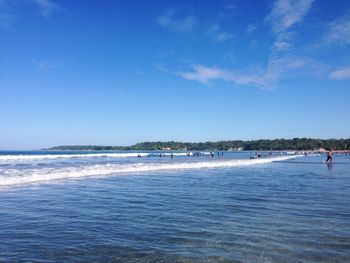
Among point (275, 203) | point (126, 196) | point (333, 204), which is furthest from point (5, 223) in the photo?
point (333, 204)

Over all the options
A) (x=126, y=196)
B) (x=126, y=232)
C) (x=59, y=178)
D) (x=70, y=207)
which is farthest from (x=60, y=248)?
(x=59, y=178)

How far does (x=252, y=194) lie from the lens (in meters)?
17.2

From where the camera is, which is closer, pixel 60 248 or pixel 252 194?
pixel 60 248

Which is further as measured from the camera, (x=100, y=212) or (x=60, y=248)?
(x=100, y=212)

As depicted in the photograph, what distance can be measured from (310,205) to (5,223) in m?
10.7

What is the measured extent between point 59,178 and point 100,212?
1522 cm

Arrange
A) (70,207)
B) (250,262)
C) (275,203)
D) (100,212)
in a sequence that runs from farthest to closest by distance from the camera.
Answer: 1. (275,203)
2. (70,207)
3. (100,212)
4. (250,262)

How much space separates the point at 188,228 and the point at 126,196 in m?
7.24

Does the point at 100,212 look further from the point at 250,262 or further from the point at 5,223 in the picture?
the point at 250,262

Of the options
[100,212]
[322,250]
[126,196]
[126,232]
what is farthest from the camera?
[126,196]

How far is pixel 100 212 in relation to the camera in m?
12.2

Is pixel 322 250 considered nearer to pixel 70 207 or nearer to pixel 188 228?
pixel 188 228

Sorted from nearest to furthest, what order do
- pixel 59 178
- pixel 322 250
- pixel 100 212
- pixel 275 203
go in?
pixel 322 250 < pixel 100 212 < pixel 275 203 < pixel 59 178

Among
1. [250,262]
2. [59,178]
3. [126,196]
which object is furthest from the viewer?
[59,178]
